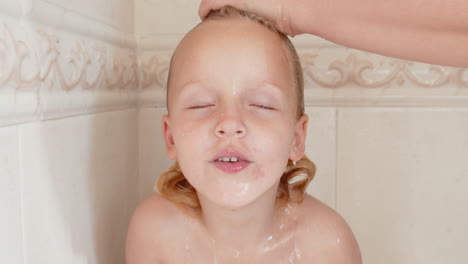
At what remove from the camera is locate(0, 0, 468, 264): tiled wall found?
2.79ft

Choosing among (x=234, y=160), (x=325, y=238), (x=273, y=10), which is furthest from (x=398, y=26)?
(x=325, y=238)

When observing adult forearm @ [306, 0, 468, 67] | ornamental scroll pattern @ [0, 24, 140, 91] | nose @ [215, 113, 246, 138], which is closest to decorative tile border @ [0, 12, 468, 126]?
ornamental scroll pattern @ [0, 24, 140, 91]

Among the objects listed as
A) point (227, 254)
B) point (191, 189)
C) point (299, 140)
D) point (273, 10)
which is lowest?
point (227, 254)

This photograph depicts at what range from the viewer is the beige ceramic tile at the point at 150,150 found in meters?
1.22

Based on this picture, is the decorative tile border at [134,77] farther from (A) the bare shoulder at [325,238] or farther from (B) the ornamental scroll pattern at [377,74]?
(A) the bare shoulder at [325,238]

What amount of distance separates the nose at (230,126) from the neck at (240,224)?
8.3 inches

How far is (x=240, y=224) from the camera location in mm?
901

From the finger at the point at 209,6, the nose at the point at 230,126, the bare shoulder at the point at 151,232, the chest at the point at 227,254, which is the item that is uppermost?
the finger at the point at 209,6

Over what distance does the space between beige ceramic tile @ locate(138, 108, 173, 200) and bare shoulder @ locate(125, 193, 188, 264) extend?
314 millimetres

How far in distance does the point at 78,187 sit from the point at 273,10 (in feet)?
1.54

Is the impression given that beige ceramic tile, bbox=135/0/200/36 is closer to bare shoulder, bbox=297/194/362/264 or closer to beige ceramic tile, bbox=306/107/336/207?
beige ceramic tile, bbox=306/107/336/207

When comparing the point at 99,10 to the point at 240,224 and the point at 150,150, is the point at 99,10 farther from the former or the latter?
the point at 240,224

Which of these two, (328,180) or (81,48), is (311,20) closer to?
(81,48)

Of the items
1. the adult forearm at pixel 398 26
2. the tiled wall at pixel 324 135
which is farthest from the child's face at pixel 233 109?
the tiled wall at pixel 324 135
